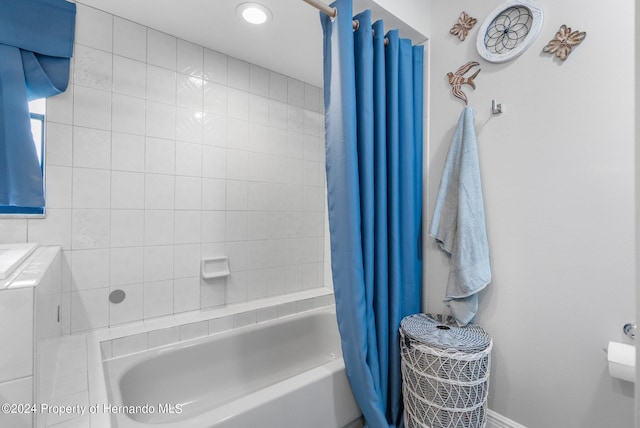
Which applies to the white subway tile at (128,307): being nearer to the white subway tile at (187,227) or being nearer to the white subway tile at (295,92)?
the white subway tile at (187,227)

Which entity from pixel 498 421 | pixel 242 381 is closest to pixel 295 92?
pixel 242 381

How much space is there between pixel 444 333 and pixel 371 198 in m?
0.66

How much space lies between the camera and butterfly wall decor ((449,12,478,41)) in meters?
1.39

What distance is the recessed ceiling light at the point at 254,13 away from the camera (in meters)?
1.47

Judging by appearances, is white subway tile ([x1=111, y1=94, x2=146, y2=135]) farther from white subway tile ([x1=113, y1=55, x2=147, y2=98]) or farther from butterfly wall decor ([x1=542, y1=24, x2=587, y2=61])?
butterfly wall decor ([x1=542, y1=24, x2=587, y2=61])

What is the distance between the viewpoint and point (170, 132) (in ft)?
5.75

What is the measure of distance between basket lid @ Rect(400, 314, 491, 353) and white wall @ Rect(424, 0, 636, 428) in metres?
0.18

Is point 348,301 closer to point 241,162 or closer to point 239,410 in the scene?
point 239,410

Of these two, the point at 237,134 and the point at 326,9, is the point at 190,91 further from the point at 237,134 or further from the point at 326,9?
the point at 326,9

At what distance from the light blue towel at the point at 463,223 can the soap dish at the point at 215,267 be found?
4.51 feet

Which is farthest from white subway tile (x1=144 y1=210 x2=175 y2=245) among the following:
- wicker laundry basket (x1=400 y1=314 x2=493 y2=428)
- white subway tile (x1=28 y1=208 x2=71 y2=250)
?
wicker laundry basket (x1=400 y1=314 x2=493 y2=428)

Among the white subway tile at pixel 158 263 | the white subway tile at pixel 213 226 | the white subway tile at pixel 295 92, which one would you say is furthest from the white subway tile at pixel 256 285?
the white subway tile at pixel 295 92

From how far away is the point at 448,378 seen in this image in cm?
107

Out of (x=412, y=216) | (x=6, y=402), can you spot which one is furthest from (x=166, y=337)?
(x=412, y=216)
